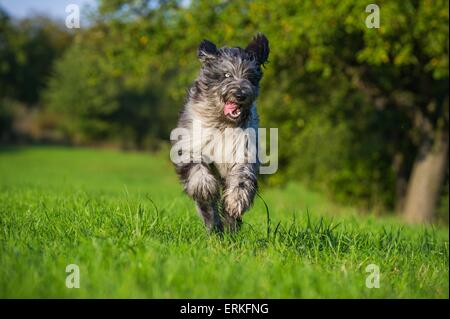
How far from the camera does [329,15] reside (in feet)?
38.7

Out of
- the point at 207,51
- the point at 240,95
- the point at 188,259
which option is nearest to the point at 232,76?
the point at 240,95

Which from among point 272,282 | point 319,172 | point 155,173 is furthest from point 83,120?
point 272,282

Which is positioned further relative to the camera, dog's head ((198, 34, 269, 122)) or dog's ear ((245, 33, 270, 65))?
dog's ear ((245, 33, 270, 65))

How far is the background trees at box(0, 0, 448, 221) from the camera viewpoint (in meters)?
12.1

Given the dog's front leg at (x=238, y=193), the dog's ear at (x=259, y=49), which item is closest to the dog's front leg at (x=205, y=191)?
the dog's front leg at (x=238, y=193)

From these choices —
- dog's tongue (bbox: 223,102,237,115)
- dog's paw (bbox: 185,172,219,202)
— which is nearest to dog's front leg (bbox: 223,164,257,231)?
dog's paw (bbox: 185,172,219,202)

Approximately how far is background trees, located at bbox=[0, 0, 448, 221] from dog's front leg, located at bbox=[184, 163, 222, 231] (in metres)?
6.98

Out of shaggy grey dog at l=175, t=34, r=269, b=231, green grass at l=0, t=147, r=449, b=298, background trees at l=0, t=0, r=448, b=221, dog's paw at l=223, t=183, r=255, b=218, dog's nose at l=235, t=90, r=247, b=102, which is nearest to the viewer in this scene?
green grass at l=0, t=147, r=449, b=298

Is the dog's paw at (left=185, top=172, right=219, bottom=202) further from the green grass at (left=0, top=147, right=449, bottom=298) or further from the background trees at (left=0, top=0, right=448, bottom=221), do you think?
the background trees at (left=0, top=0, right=448, bottom=221)

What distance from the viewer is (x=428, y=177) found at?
14.8 metres

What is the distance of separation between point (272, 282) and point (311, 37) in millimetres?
8852

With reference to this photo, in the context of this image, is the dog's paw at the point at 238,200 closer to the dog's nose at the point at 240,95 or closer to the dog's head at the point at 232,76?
the dog's head at the point at 232,76

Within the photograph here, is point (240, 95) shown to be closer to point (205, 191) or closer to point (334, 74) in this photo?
point (205, 191)
